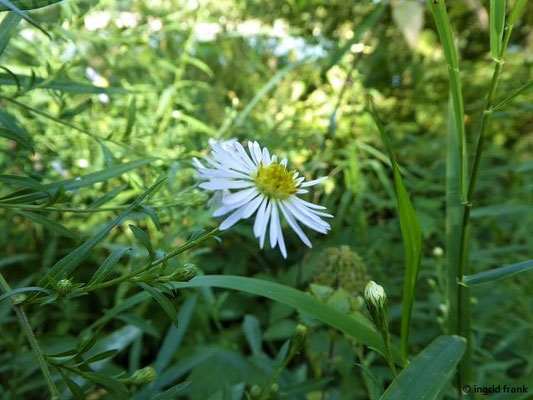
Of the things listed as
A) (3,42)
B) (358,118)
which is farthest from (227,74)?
(3,42)

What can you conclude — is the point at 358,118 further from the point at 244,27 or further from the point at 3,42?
the point at 3,42

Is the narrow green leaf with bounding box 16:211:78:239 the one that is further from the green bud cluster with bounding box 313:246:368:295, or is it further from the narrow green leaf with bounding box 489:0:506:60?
the narrow green leaf with bounding box 489:0:506:60

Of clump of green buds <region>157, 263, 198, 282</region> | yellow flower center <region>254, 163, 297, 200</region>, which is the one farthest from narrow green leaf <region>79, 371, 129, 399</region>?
yellow flower center <region>254, 163, 297, 200</region>

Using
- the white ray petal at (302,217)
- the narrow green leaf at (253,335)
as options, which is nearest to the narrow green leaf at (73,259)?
the white ray petal at (302,217)

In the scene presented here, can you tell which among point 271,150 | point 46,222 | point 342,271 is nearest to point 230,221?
point 46,222

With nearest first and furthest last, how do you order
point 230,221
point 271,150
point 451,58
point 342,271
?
point 230,221, point 451,58, point 342,271, point 271,150

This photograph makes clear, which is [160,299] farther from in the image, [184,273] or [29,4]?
[29,4]
